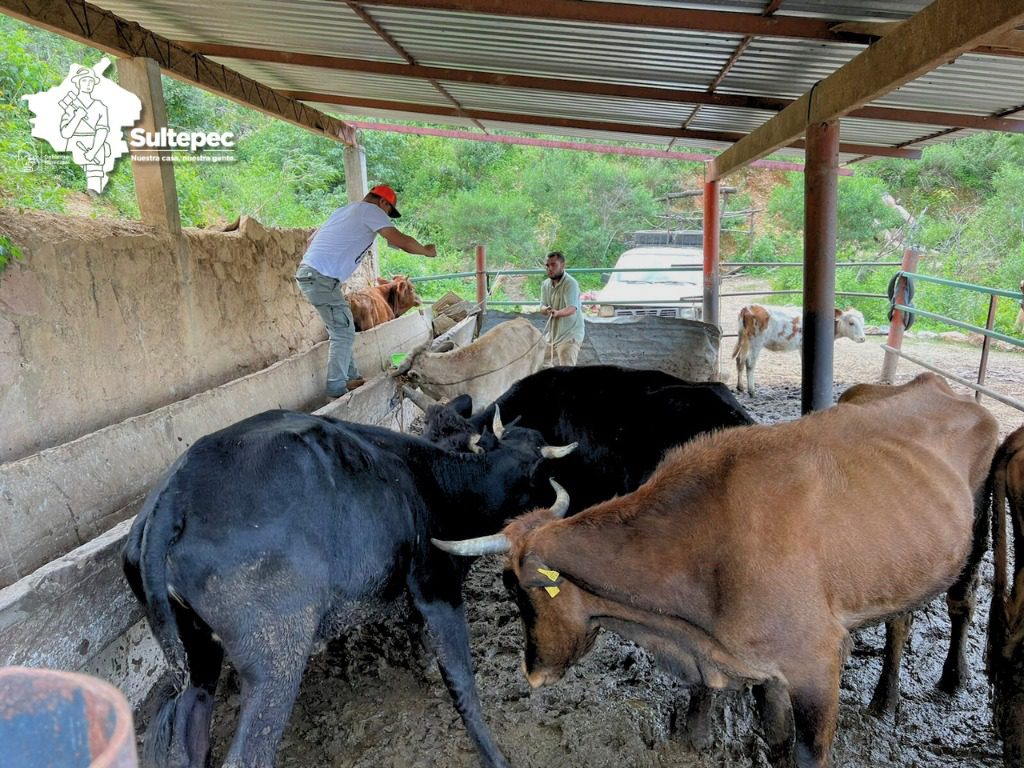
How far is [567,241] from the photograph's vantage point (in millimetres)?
26766

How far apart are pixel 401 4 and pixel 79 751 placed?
16.4ft

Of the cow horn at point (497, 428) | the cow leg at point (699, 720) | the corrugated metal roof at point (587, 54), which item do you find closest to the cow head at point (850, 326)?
the corrugated metal roof at point (587, 54)

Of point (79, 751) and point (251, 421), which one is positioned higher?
point (79, 751)

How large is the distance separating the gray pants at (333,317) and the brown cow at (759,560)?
13.0ft

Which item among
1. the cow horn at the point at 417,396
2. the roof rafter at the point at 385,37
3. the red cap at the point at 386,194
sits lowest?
the cow horn at the point at 417,396

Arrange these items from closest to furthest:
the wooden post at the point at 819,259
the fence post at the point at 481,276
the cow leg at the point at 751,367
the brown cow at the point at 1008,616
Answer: the brown cow at the point at 1008,616 < the wooden post at the point at 819,259 < the cow leg at the point at 751,367 < the fence post at the point at 481,276

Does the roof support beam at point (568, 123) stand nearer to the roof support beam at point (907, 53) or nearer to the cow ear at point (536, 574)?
the roof support beam at point (907, 53)

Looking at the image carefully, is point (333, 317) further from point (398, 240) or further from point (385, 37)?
point (385, 37)

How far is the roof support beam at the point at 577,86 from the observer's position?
268 inches

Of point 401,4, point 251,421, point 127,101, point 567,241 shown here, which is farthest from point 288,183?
point 251,421

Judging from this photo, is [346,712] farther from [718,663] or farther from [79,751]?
[79,751]

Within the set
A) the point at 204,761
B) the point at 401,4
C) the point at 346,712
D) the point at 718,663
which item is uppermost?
the point at 401,4

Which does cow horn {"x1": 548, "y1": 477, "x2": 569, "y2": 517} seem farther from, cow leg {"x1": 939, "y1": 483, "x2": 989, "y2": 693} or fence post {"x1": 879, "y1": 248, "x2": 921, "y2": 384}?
fence post {"x1": 879, "y1": 248, "x2": 921, "y2": 384}

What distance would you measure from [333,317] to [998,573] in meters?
5.29
